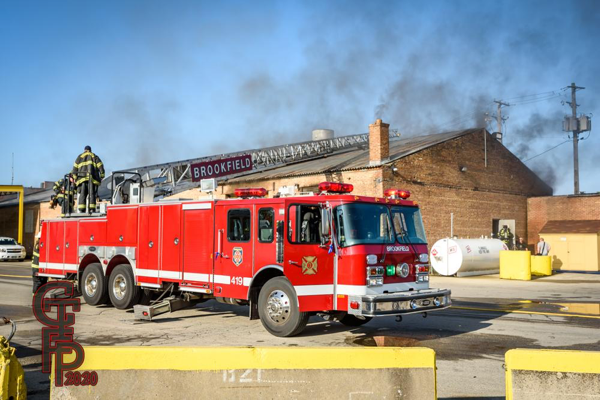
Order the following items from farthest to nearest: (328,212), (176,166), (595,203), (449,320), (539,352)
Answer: (595,203) → (176,166) → (449,320) → (328,212) → (539,352)

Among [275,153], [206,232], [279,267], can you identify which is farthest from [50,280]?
[275,153]

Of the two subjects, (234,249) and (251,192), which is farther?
(251,192)

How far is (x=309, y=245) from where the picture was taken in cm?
854

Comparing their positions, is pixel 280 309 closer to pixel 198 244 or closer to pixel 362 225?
pixel 362 225

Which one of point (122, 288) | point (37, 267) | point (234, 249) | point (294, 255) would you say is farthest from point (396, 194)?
point (37, 267)

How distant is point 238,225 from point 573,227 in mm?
21985

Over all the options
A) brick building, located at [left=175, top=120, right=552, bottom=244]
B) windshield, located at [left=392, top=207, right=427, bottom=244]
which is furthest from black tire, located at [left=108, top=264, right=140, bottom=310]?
brick building, located at [left=175, top=120, right=552, bottom=244]

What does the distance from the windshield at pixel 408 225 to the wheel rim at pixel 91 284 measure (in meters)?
7.02

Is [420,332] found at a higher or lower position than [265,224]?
lower

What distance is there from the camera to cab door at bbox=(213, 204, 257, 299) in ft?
30.3

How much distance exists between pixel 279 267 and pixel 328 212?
3.73 ft

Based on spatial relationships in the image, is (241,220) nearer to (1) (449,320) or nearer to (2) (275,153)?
(1) (449,320)

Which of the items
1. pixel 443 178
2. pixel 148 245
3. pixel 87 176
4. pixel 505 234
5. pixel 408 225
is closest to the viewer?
pixel 408 225

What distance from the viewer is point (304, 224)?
8633mm
